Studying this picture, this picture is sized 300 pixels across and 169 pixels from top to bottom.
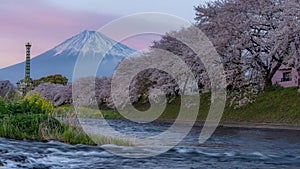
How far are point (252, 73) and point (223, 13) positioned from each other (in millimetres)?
4882

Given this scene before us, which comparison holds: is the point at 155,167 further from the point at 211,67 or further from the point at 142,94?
the point at 142,94

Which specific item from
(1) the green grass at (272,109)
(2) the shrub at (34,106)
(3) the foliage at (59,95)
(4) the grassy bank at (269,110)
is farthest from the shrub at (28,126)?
(3) the foliage at (59,95)

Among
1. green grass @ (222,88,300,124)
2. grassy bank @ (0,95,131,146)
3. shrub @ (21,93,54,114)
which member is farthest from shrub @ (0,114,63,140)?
green grass @ (222,88,300,124)

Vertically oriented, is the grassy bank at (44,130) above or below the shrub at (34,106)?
below

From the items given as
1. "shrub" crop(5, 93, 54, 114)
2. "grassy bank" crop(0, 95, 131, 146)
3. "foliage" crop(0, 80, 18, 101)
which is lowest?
"grassy bank" crop(0, 95, 131, 146)

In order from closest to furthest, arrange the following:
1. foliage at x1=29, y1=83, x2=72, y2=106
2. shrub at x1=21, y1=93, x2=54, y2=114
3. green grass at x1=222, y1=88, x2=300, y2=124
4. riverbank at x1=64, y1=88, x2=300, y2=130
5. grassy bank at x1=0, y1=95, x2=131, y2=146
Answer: grassy bank at x1=0, y1=95, x2=131, y2=146, shrub at x1=21, y1=93, x2=54, y2=114, riverbank at x1=64, y1=88, x2=300, y2=130, green grass at x1=222, y1=88, x2=300, y2=124, foliage at x1=29, y1=83, x2=72, y2=106

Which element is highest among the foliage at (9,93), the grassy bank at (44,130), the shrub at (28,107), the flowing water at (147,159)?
the foliage at (9,93)

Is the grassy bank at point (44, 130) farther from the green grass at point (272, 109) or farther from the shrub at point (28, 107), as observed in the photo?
the green grass at point (272, 109)

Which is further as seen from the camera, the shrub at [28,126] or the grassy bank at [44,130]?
the shrub at [28,126]

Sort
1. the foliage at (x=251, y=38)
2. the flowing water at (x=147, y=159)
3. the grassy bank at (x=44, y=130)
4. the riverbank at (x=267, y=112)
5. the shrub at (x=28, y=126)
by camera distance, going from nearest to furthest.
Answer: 1. the flowing water at (x=147, y=159)
2. the grassy bank at (x=44, y=130)
3. the shrub at (x=28, y=126)
4. the riverbank at (x=267, y=112)
5. the foliage at (x=251, y=38)

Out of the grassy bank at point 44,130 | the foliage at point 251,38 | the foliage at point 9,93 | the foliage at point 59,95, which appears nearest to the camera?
the grassy bank at point 44,130

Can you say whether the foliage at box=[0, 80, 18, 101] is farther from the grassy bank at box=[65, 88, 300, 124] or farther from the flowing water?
the flowing water

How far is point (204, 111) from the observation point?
96.7ft

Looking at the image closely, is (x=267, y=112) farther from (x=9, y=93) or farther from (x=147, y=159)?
(x=147, y=159)
